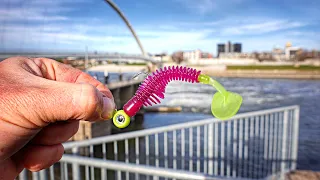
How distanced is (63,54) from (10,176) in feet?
85.4

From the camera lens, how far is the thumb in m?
0.58

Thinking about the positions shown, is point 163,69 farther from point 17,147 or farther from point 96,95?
point 17,147

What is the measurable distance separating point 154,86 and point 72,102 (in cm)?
21

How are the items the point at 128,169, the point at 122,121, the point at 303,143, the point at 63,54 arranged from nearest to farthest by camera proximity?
the point at 122,121
the point at 128,169
the point at 303,143
the point at 63,54

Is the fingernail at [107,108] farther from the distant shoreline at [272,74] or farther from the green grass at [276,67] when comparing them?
the green grass at [276,67]

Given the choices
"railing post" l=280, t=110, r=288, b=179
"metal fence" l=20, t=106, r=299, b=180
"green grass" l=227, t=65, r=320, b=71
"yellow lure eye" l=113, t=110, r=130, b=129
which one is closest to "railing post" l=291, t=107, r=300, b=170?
"metal fence" l=20, t=106, r=299, b=180

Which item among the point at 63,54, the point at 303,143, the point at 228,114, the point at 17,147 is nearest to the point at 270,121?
the point at 228,114

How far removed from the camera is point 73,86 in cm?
61

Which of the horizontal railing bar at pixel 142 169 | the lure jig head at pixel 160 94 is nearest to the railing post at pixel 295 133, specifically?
the horizontal railing bar at pixel 142 169

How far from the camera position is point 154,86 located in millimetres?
701

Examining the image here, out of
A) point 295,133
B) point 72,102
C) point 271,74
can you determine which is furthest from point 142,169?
point 271,74

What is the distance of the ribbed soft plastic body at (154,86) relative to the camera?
70 cm

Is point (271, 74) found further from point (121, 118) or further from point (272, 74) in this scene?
point (121, 118)

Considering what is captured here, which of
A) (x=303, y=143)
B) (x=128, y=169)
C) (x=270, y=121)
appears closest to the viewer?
(x=128, y=169)
